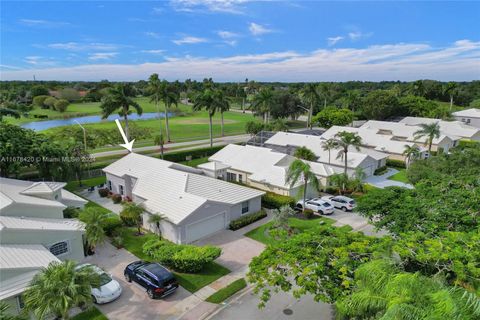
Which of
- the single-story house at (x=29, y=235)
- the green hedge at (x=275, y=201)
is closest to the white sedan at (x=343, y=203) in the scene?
the green hedge at (x=275, y=201)

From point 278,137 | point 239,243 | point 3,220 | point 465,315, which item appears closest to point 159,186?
point 239,243

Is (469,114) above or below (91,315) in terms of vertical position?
above

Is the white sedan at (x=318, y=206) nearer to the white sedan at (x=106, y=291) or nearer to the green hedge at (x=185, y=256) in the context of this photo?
the green hedge at (x=185, y=256)

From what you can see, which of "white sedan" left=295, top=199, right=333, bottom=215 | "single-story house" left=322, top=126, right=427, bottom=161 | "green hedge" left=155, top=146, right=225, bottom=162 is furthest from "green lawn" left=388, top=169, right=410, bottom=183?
"green hedge" left=155, top=146, right=225, bottom=162

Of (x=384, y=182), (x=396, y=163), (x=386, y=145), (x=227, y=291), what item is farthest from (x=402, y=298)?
(x=386, y=145)

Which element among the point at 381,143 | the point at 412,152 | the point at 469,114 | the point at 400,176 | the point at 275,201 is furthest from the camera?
the point at 469,114

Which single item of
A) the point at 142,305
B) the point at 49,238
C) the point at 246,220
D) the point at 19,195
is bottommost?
the point at 142,305

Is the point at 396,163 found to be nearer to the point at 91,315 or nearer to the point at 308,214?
the point at 308,214

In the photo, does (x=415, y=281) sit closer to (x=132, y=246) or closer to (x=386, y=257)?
(x=386, y=257)
